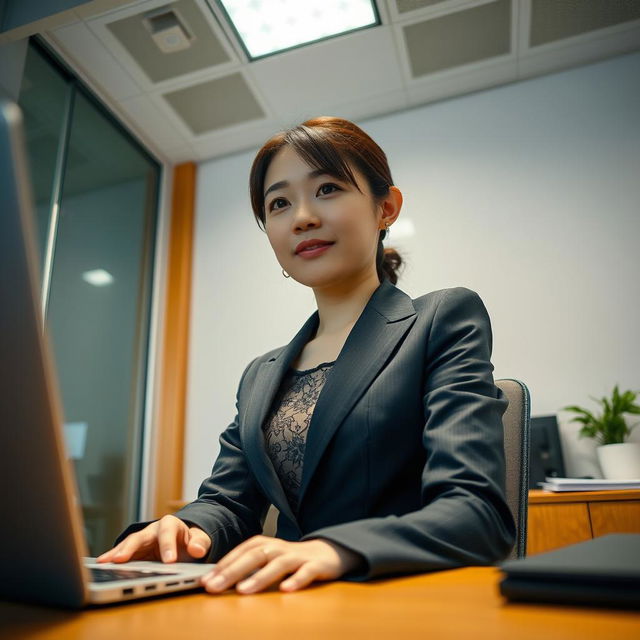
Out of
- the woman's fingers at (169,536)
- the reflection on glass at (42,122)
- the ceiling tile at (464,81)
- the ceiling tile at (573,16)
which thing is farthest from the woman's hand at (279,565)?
the ceiling tile at (464,81)

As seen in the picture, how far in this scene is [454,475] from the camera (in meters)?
0.68

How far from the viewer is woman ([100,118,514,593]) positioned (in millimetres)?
535

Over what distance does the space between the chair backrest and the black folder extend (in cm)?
50

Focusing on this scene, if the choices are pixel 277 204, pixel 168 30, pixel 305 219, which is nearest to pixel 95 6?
pixel 168 30

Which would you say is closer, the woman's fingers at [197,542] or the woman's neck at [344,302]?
the woman's fingers at [197,542]

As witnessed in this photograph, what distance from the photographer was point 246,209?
3533mm

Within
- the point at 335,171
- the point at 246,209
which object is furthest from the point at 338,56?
the point at 335,171

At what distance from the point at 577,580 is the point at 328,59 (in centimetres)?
304

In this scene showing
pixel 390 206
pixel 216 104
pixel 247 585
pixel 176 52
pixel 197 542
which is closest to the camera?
pixel 247 585

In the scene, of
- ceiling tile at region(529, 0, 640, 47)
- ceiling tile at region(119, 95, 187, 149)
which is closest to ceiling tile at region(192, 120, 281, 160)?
ceiling tile at region(119, 95, 187, 149)

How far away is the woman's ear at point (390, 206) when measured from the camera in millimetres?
1247

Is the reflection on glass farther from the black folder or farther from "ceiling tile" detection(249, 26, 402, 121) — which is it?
the black folder

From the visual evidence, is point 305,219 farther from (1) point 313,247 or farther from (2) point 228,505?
(2) point 228,505

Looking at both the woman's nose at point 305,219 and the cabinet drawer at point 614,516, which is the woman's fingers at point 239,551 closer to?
the woman's nose at point 305,219
